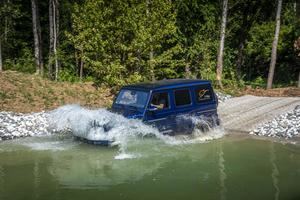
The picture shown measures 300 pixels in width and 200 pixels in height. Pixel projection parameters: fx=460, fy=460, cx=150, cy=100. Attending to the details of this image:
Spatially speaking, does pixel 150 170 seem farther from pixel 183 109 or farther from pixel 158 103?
pixel 183 109

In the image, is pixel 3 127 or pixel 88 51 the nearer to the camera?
pixel 3 127

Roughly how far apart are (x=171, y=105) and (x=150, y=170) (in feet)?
10.9

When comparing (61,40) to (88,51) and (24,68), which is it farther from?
(88,51)

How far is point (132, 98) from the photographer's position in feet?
49.6

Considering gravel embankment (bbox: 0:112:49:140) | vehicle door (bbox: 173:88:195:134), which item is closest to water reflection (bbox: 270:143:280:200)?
vehicle door (bbox: 173:88:195:134)

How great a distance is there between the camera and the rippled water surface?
34.3 ft

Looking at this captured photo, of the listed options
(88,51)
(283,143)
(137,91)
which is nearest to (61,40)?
(88,51)

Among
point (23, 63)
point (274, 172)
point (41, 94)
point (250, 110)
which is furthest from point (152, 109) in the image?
point (23, 63)

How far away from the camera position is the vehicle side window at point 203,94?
15903 mm

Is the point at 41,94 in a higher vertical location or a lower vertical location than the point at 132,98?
lower

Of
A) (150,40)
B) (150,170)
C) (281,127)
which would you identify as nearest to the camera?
(150,170)

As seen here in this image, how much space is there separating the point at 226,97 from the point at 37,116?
10.3m

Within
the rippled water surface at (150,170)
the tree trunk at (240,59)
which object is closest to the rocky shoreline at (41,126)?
the rippled water surface at (150,170)

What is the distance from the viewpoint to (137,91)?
49.3 ft
